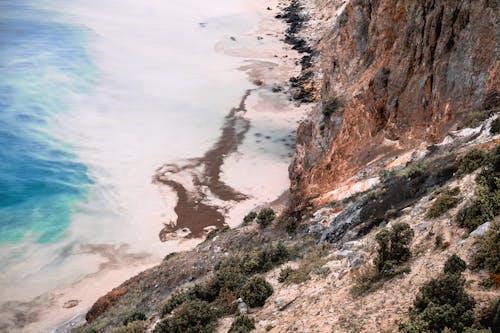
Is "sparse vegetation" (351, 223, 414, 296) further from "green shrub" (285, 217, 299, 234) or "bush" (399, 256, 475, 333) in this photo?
"green shrub" (285, 217, 299, 234)

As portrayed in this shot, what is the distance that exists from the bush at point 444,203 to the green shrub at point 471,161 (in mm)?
898

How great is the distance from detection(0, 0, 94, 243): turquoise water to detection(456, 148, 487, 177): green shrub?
2819 cm

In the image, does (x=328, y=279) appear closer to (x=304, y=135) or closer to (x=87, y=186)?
(x=304, y=135)

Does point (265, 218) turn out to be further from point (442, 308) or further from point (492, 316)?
point (492, 316)

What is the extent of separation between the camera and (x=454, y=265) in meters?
9.44

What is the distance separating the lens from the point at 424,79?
819 inches

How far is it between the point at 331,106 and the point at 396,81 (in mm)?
4711

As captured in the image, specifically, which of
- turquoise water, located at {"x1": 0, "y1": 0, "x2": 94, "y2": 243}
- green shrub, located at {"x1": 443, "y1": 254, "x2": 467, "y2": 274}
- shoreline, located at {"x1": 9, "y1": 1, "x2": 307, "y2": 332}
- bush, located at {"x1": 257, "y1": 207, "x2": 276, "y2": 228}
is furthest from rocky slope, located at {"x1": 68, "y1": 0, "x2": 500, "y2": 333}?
turquoise water, located at {"x1": 0, "y1": 0, "x2": 94, "y2": 243}

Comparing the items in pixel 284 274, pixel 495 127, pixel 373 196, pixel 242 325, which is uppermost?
pixel 495 127

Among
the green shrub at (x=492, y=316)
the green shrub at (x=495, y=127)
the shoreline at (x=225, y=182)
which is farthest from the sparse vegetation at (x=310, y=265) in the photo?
the shoreline at (x=225, y=182)

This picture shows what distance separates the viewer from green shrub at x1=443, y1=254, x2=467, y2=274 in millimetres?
9406

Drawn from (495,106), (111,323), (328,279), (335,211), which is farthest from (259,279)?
(495,106)

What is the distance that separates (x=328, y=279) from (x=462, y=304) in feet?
15.7

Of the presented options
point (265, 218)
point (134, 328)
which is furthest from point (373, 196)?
point (134, 328)
